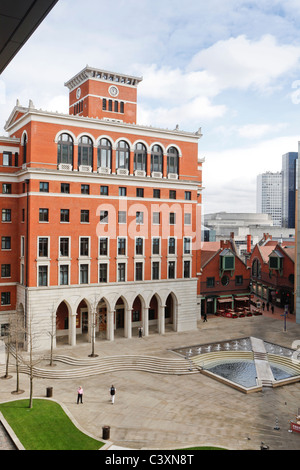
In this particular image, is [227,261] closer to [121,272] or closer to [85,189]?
[121,272]

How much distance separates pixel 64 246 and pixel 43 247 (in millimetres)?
2299

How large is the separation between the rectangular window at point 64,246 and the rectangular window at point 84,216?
9.06 feet

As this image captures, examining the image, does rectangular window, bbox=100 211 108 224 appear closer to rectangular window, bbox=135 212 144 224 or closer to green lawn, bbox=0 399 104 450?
rectangular window, bbox=135 212 144 224

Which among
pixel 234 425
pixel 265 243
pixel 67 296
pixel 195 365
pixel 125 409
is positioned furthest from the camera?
pixel 265 243

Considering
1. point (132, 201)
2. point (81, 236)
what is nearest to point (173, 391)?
point (81, 236)

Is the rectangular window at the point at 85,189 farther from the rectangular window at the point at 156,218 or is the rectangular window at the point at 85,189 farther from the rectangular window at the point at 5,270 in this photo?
the rectangular window at the point at 5,270

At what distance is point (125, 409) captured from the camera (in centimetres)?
2962

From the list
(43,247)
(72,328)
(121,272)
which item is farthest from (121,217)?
(72,328)

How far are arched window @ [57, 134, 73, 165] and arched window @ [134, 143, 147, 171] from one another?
324 inches

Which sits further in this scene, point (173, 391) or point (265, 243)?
point (265, 243)

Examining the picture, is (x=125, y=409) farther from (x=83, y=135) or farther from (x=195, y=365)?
(x=83, y=135)

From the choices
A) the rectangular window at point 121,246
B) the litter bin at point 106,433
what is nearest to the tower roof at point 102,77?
the rectangular window at point 121,246
